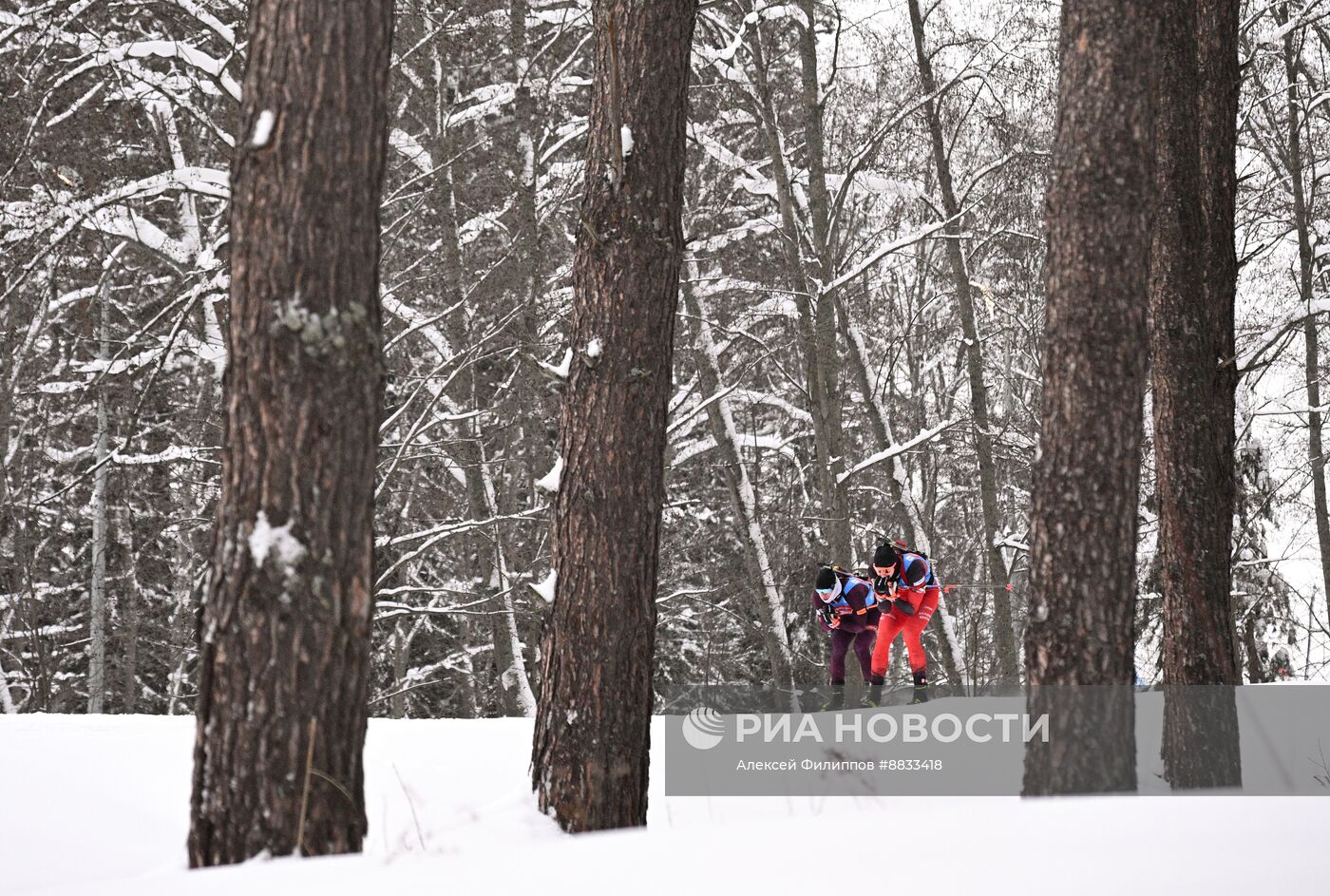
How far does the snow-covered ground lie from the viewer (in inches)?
97.0

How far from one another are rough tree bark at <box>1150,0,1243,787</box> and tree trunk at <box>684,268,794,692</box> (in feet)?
19.2

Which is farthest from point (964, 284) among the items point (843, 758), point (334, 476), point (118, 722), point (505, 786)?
point (334, 476)

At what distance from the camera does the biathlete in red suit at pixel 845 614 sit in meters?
8.14

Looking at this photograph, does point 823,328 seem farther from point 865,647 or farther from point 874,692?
point 874,692

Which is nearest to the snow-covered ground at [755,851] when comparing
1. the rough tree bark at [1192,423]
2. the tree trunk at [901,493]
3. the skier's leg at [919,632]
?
the rough tree bark at [1192,423]

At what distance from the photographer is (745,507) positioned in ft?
37.5

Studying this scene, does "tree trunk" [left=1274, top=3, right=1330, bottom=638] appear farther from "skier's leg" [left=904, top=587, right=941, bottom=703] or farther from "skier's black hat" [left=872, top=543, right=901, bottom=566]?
"skier's black hat" [left=872, top=543, right=901, bottom=566]

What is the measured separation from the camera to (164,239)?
1009cm

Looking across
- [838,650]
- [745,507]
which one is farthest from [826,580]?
[745,507]

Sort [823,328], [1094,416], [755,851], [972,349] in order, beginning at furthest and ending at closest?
1. [972,349]
2. [823,328]
3. [1094,416]
4. [755,851]

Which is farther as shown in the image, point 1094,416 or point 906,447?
point 906,447

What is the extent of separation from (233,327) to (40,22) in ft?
22.5

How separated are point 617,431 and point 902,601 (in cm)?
418
